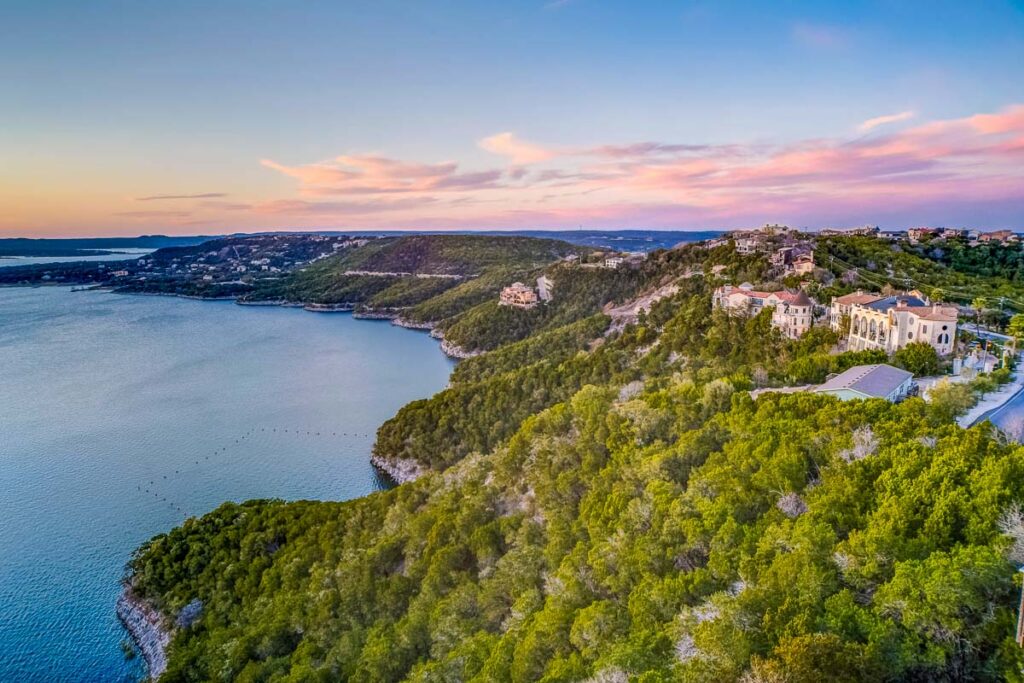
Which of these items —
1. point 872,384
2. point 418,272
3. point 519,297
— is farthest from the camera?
point 418,272

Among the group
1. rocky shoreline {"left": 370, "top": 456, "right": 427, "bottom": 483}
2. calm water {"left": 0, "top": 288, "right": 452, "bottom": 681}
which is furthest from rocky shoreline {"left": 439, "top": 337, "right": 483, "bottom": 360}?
rocky shoreline {"left": 370, "top": 456, "right": 427, "bottom": 483}

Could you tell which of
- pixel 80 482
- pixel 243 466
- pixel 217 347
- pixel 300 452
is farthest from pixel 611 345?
pixel 217 347

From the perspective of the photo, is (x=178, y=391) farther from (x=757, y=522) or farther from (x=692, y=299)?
(x=757, y=522)

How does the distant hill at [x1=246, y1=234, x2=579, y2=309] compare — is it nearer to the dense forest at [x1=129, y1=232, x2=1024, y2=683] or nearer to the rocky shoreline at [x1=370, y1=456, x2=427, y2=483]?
the rocky shoreline at [x1=370, y1=456, x2=427, y2=483]

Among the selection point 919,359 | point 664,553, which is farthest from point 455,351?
point 664,553

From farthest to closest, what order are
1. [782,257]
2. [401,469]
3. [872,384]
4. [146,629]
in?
[782,257] < [401,469] < [146,629] < [872,384]

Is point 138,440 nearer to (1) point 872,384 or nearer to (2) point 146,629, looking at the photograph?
(2) point 146,629
